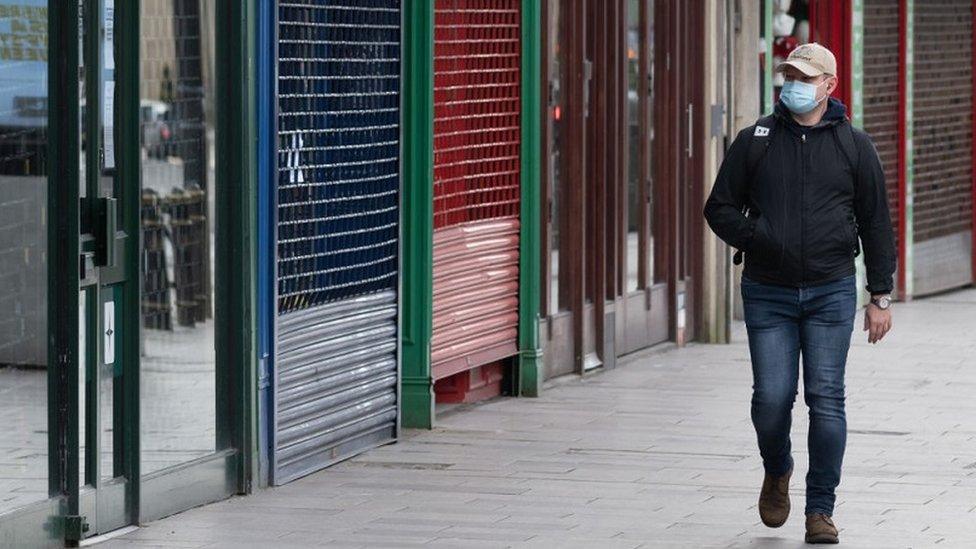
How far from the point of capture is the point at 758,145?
7621mm

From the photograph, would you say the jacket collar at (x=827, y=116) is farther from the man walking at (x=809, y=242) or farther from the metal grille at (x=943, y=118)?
the metal grille at (x=943, y=118)

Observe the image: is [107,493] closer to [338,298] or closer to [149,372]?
[149,372]

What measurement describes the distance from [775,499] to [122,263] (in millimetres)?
2361

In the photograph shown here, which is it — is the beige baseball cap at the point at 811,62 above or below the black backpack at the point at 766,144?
above

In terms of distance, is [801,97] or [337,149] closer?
[801,97]

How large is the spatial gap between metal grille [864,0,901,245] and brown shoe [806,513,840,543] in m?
9.56

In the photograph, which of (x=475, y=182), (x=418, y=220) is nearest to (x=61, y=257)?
(x=418, y=220)

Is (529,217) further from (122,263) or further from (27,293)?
(27,293)

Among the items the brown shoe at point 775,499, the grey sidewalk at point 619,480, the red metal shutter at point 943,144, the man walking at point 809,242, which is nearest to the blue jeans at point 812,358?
the man walking at point 809,242

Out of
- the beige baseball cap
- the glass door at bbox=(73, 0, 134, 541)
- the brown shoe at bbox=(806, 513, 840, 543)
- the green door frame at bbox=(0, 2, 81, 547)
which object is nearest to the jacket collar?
the beige baseball cap

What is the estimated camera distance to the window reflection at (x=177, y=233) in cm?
788

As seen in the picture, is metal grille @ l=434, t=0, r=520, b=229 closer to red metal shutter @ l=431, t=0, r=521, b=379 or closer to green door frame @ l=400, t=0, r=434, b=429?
red metal shutter @ l=431, t=0, r=521, b=379

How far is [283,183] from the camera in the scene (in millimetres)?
8703

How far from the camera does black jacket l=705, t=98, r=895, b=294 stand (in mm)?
7543
